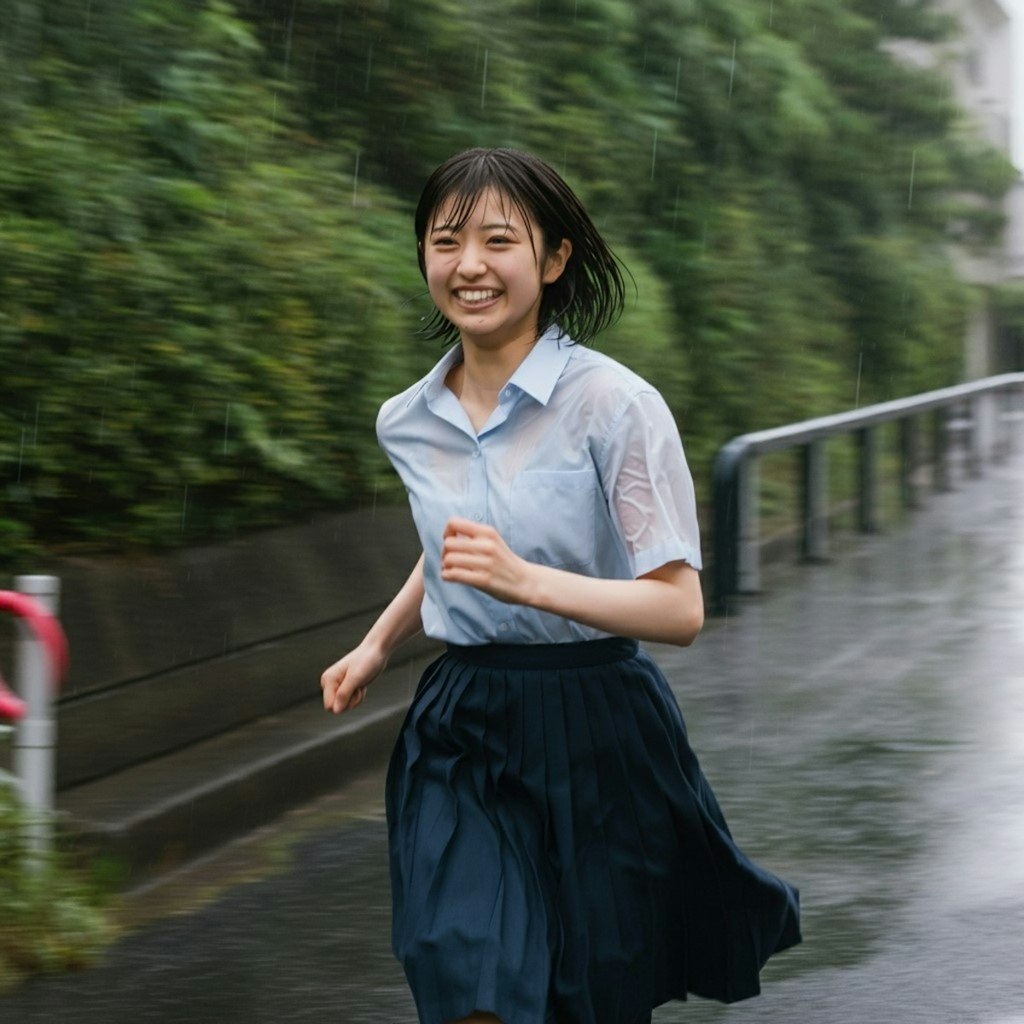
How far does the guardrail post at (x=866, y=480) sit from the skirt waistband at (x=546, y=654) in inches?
412

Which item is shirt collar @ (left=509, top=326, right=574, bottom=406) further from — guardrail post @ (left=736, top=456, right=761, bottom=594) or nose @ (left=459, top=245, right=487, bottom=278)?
guardrail post @ (left=736, top=456, right=761, bottom=594)

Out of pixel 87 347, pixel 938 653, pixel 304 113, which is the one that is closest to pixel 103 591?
pixel 87 347

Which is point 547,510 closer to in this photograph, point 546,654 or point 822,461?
point 546,654

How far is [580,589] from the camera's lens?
335 centimetres

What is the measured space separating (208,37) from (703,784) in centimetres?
719

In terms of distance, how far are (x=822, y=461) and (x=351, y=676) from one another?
9247 mm

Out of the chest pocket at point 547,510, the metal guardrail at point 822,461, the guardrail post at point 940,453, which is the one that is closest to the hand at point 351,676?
the chest pocket at point 547,510

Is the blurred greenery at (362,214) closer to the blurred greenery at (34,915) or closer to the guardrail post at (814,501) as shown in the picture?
the guardrail post at (814,501)

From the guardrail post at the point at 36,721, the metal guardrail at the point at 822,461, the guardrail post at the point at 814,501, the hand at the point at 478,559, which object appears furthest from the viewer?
the guardrail post at the point at 814,501

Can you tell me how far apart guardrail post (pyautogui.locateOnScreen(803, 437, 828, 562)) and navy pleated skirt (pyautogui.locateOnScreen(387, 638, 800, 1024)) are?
898 cm

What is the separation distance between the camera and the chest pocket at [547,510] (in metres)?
3.52

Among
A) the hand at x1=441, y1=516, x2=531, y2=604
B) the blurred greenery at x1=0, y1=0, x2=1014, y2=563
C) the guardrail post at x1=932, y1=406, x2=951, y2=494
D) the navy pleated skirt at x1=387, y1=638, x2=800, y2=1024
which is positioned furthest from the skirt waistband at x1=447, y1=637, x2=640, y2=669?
the guardrail post at x1=932, y1=406, x2=951, y2=494

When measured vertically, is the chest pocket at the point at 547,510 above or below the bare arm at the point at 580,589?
above

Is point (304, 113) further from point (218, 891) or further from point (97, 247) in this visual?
point (218, 891)
